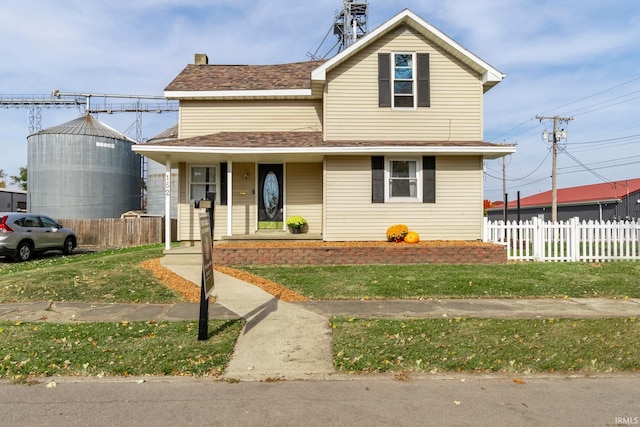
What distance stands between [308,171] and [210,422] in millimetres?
11037

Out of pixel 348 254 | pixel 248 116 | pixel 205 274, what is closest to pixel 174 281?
pixel 205 274

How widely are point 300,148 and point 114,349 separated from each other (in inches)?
319

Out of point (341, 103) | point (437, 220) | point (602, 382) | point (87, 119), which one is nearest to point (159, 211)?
point (87, 119)

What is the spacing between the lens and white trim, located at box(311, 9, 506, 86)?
12.6 m

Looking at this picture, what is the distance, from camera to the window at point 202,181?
14211 millimetres

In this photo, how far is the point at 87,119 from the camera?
30875mm

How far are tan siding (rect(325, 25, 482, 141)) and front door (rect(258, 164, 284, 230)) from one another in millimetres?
2304

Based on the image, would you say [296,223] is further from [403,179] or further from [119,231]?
[119,231]

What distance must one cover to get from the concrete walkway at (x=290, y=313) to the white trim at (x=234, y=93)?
823 centimetres

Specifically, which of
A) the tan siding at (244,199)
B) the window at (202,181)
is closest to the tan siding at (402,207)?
the tan siding at (244,199)

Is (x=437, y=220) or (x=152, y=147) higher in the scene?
(x=152, y=147)

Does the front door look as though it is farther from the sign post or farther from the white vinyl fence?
the sign post

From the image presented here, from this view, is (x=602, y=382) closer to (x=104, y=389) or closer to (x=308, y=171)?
(x=104, y=389)

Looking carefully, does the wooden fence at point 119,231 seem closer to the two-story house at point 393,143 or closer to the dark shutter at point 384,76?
the two-story house at point 393,143
